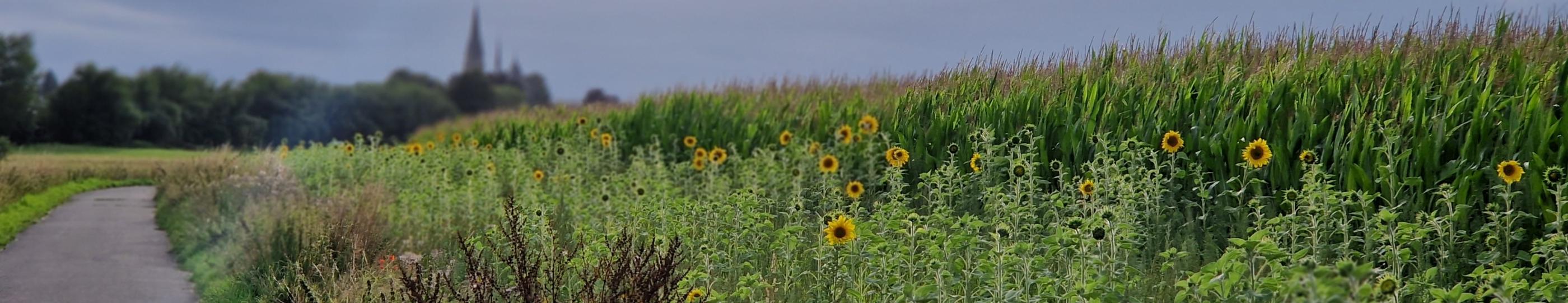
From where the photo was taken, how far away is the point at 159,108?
1254 cm

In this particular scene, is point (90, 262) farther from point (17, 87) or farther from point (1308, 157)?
point (1308, 157)

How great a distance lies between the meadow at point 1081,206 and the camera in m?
4.52

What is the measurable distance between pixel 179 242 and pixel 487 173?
2490 millimetres

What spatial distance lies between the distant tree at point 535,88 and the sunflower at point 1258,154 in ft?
241

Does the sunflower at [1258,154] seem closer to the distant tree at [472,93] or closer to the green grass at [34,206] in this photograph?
the green grass at [34,206]

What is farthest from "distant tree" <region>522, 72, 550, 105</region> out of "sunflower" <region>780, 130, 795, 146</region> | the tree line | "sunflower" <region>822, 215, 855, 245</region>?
"sunflower" <region>822, 215, 855, 245</region>

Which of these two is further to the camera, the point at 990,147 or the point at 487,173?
the point at 487,173

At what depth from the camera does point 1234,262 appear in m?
3.75

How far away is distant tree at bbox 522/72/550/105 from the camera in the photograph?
81312mm

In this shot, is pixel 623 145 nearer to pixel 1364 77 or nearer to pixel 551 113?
pixel 551 113

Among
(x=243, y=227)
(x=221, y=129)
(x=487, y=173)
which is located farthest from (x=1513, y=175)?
(x=221, y=129)

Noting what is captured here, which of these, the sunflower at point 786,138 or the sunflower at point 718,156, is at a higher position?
the sunflower at point 786,138

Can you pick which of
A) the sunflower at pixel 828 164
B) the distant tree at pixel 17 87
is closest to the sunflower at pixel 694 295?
the sunflower at pixel 828 164

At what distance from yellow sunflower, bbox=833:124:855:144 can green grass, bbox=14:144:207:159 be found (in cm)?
685
